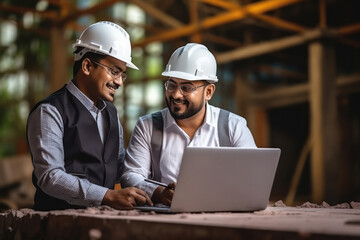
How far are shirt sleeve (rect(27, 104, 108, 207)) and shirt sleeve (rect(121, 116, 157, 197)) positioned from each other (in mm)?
446

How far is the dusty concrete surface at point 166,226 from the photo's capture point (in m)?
2.25

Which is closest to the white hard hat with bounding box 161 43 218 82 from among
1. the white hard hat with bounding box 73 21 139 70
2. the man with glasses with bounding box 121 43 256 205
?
the man with glasses with bounding box 121 43 256 205

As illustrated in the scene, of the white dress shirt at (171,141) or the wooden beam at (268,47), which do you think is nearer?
the white dress shirt at (171,141)

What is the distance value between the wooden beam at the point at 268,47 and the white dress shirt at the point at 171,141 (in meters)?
8.52

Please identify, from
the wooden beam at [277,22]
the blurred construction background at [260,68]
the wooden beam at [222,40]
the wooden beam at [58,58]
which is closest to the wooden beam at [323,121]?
the blurred construction background at [260,68]

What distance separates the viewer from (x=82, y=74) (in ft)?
13.3

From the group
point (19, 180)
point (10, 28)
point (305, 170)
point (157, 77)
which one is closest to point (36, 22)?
point (10, 28)

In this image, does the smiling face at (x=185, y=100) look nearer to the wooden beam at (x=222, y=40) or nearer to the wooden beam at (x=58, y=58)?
the wooden beam at (x=58, y=58)

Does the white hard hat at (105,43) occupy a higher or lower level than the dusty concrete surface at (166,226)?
higher

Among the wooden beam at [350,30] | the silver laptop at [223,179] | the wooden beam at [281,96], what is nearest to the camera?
the silver laptop at [223,179]

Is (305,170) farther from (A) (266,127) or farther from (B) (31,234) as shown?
(B) (31,234)

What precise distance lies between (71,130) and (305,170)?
12.9 meters

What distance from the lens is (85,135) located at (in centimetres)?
385

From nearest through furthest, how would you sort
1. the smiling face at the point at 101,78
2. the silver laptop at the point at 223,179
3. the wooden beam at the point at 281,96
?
the silver laptop at the point at 223,179 → the smiling face at the point at 101,78 → the wooden beam at the point at 281,96
